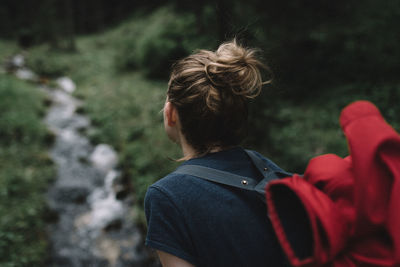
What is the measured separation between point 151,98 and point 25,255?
23.0 ft

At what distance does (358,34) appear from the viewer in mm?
6777

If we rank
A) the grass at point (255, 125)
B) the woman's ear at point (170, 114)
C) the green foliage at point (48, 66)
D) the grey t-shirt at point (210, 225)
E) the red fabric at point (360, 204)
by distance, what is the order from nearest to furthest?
the red fabric at point (360, 204) → the grey t-shirt at point (210, 225) → the woman's ear at point (170, 114) → the grass at point (255, 125) → the green foliage at point (48, 66)

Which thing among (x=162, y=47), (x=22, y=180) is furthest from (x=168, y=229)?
(x=162, y=47)

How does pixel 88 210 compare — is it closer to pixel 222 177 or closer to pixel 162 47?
pixel 222 177

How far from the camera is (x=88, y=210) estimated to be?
5.62 m

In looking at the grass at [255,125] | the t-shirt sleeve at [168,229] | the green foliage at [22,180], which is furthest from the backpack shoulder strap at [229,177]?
the green foliage at [22,180]

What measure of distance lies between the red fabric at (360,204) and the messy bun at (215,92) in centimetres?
46

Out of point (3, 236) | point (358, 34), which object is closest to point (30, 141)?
point (3, 236)

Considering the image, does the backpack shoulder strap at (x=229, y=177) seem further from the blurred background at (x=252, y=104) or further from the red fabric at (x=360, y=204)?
the blurred background at (x=252, y=104)

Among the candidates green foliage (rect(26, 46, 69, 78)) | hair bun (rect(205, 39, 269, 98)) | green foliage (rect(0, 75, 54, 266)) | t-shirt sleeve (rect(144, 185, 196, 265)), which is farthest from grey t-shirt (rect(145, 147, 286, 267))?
green foliage (rect(26, 46, 69, 78))

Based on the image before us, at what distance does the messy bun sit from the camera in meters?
1.19

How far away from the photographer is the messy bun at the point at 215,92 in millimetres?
1191

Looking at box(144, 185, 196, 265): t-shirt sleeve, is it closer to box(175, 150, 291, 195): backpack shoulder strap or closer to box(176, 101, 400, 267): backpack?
box(175, 150, 291, 195): backpack shoulder strap

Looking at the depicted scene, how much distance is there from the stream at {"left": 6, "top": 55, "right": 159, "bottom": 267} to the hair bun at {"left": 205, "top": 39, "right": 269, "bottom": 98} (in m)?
4.02
